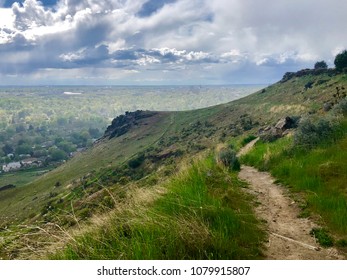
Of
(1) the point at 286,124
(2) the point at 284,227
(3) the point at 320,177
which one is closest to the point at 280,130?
(1) the point at 286,124

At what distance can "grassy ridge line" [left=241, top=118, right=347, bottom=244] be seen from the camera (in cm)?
739

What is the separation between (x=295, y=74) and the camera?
A: 12306cm

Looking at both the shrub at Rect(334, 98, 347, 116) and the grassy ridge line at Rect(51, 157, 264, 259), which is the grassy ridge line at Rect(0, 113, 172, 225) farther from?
the grassy ridge line at Rect(51, 157, 264, 259)

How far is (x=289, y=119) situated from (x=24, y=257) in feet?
77.5

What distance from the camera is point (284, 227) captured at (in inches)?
293

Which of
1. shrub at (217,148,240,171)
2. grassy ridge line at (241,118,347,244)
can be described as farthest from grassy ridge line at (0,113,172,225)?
grassy ridge line at (241,118,347,244)

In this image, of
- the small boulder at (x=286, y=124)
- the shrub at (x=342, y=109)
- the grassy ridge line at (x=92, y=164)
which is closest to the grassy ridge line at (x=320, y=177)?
the shrub at (x=342, y=109)

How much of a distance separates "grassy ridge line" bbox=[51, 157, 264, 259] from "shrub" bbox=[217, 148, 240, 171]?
7.36 m

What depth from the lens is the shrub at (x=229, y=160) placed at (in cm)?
1491

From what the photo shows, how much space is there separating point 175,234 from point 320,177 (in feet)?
19.8

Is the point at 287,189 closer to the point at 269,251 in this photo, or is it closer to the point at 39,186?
the point at 269,251

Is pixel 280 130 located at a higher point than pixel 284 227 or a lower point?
higher

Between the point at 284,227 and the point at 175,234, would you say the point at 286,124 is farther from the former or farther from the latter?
the point at 175,234

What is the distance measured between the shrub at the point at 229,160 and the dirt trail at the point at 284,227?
294 cm
